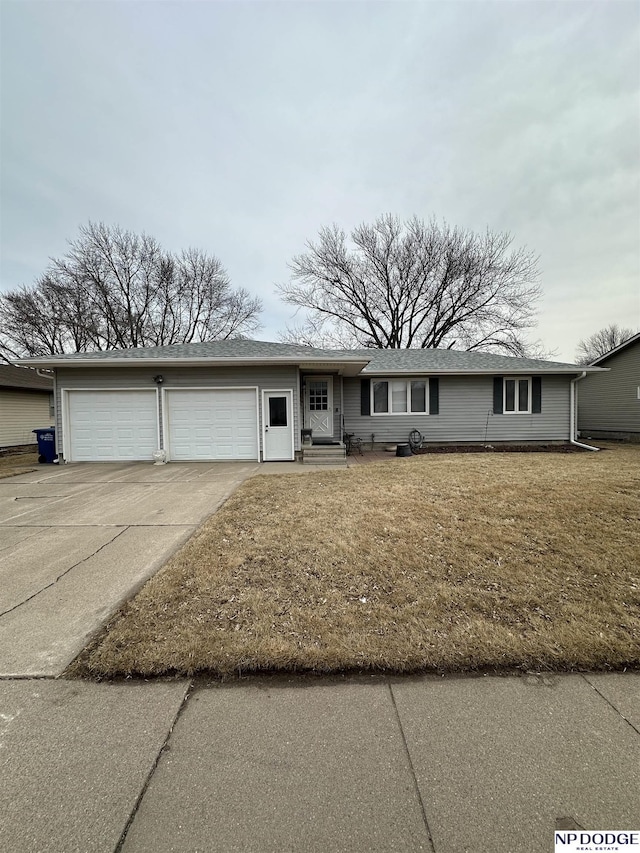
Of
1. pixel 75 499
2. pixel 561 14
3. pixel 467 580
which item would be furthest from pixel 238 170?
pixel 467 580

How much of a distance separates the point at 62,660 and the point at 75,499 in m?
4.89

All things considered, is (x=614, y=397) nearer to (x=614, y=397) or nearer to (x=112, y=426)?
(x=614, y=397)

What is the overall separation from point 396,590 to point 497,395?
37.0 ft

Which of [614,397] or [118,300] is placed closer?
[614,397]

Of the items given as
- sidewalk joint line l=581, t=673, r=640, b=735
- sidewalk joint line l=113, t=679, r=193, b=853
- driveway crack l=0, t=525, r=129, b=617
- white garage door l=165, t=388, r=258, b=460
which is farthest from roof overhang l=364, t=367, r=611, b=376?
sidewalk joint line l=113, t=679, r=193, b=853

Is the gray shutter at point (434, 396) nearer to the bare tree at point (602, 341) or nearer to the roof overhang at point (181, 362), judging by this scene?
the roof overhang at point (181, 362)

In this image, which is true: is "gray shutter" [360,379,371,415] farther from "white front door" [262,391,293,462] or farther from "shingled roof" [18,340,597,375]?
"white front door" [262,391,293,462]

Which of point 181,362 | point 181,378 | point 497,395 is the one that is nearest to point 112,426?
point 181,378

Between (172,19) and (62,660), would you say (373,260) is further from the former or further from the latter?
(62,660)

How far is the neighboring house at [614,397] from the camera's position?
49.5ft

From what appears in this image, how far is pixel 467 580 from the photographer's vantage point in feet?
10.6

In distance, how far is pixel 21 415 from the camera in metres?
16.2

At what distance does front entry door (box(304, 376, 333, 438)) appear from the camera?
1202 centimetres

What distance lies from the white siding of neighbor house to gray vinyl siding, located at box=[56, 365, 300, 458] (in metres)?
7.37
